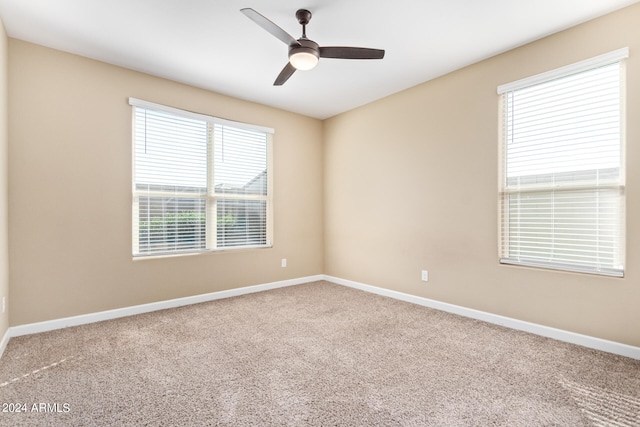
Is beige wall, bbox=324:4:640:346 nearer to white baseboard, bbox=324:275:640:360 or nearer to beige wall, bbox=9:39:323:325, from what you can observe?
white baseboard, bbox=324:275:640:360

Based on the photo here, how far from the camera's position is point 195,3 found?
2367 millimetres

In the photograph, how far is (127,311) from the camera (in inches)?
133

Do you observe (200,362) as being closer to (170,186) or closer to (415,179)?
(170,186)

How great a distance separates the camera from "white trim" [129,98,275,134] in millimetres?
3464

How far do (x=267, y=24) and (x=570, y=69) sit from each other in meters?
2.56

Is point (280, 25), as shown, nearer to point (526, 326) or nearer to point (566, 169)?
point (566, 169)

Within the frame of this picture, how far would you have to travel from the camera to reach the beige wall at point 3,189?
2.56 meters

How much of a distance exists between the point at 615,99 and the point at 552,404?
92.2 inches

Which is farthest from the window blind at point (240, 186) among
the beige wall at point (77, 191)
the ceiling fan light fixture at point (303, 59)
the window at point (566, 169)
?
the window at point (566, 169)

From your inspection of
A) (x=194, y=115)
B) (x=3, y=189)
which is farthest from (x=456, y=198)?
(x=3, y=189)

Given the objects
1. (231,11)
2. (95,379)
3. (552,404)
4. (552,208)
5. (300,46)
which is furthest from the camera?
(552,208)

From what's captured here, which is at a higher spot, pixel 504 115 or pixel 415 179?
pixel 504 115

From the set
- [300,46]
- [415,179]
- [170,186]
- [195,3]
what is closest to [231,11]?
[195,3]

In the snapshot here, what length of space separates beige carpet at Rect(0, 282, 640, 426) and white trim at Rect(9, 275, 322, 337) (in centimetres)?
11
